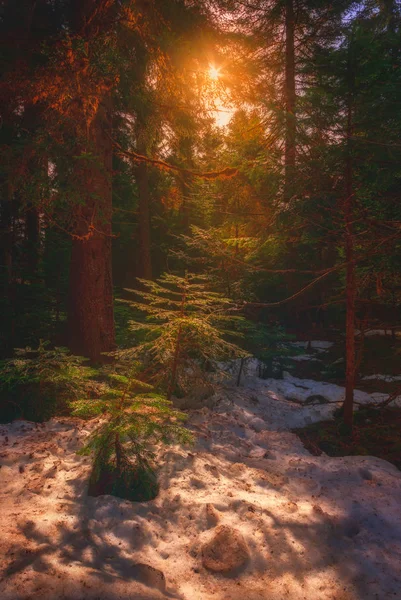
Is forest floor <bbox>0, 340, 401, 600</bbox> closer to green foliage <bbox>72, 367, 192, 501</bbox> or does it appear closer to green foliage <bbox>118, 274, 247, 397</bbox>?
green foliage <bbox>72, 367, 192, 501</bbox>

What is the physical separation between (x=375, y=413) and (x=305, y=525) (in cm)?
508

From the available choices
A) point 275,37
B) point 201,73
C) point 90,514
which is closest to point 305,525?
point 90,514

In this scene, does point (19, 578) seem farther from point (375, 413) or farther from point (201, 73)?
point (201, 73)

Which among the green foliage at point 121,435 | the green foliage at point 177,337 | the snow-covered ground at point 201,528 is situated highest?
the green foliage at point 177,337

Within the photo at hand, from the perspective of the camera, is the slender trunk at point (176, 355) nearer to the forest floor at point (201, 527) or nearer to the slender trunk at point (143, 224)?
the forest floor at point (201, 527)

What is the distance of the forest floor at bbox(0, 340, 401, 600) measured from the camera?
108 inches

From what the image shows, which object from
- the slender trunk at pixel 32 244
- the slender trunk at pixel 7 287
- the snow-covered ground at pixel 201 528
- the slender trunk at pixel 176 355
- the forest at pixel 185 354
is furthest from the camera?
the slender trunk at pixel 32 244

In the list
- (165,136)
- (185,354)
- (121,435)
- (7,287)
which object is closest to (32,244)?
(7,287)

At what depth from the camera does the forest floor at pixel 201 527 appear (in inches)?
108

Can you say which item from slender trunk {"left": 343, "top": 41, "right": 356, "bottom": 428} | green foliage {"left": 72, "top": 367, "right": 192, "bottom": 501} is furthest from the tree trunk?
slender trunk {"left": 343, "top": 41, "right": 356, "bottom": 428}

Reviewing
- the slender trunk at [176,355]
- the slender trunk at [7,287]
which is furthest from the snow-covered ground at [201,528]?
the slender trunk at [7,287]

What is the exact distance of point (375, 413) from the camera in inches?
311

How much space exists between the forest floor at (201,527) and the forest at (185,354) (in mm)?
21

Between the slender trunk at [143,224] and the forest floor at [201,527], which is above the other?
the slender trunk at [143,224]
